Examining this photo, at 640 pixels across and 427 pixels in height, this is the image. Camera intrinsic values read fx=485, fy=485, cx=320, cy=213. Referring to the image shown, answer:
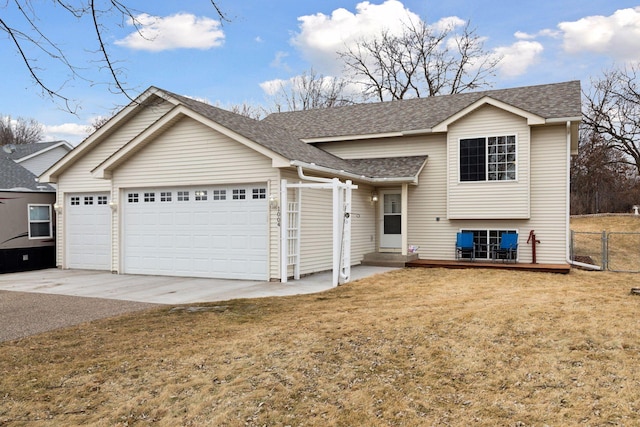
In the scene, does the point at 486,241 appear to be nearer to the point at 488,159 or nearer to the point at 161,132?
the point at 488,159

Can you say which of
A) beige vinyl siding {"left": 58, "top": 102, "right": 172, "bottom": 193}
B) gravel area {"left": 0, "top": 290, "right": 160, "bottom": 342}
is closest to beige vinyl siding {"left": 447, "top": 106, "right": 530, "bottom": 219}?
beige vinyl siding {"left": 58, "top": 102, "right": 172, "bottom": 193}

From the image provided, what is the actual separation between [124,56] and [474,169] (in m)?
11.1

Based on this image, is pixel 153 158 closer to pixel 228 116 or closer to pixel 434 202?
pixel 228 116

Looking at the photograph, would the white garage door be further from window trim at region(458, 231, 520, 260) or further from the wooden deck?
window trim at region(458, 231, 520, 260)

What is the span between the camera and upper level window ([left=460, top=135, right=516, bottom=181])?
1371cm

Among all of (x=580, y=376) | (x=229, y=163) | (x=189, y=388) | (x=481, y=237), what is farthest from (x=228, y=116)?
(x=580, y=376)

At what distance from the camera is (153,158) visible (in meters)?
12.7

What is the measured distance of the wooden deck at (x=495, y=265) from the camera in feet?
41.3

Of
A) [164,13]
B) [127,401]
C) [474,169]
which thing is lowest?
[127,401]

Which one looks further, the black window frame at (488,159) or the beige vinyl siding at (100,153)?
the beige vinyl siding at (100,153)

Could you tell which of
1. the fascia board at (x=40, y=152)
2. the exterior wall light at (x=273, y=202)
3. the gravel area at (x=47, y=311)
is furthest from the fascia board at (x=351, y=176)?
the fascia board at (x=40, y=152)

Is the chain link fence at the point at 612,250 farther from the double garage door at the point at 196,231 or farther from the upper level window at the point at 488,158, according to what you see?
the double garage door at the point at 196,231

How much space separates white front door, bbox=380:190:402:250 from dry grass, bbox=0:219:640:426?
7.46 m

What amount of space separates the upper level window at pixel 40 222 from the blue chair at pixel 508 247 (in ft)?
44.9
